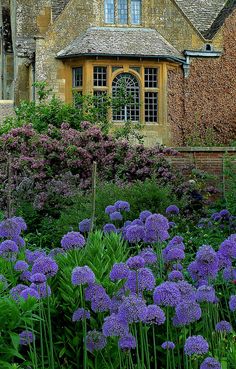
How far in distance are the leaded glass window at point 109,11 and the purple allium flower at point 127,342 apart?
1054 inches

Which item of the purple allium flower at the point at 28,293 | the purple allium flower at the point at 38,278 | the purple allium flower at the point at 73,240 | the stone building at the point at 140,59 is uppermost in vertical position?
the stone building at the point at 140,59

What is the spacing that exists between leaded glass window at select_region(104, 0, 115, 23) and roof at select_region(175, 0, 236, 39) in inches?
144

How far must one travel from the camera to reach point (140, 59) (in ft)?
95.9

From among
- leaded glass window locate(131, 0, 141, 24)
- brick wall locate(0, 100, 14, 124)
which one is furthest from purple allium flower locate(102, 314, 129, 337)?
brick wall locate(0, 100, 14, 124)

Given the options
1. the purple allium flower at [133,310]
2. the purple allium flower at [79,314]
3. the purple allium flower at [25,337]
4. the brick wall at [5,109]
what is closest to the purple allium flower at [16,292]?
the purple allium flower at [25,337]

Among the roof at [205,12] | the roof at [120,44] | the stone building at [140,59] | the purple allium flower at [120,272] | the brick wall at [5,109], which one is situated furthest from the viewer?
the roof at [205,12]

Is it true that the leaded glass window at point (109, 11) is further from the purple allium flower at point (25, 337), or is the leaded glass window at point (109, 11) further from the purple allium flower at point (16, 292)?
the purple allium flower at point (25, 337)

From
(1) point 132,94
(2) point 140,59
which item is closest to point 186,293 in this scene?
(1) point 132,94

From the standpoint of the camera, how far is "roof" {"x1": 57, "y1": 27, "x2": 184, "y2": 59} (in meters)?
28.7

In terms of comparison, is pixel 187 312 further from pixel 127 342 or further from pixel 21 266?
pixel 21 266

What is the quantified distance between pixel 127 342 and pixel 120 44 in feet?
84.2

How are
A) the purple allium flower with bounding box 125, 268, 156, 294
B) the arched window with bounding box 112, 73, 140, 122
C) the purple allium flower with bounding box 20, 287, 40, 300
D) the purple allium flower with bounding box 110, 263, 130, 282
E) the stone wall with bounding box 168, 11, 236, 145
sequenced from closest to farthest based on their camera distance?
the purple allium flower with bounding box 125, 268, 156, 294
the purple allium flower with bounding box 20, 287, 40, 300
the purple allium flower with bounding box 110, 263, 130, 282
the arched window with bounding box 112, 73, 140, 122
the stone wall with bounding box 168, 11, 236, 145

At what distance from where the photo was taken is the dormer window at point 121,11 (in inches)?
1180

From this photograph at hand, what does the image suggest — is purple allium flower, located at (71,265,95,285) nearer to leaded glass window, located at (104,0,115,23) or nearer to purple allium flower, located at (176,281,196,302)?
purple allium flower, located at (176,281,196,302)
